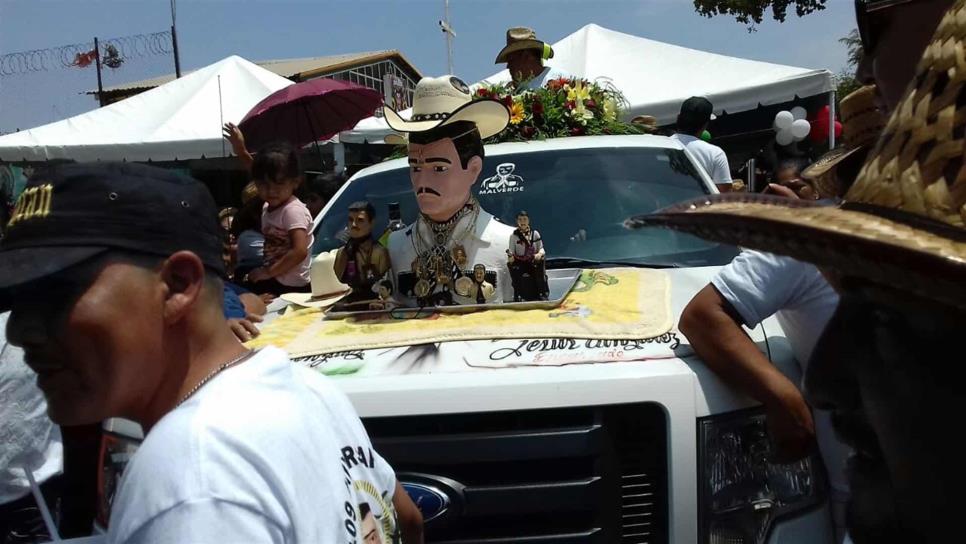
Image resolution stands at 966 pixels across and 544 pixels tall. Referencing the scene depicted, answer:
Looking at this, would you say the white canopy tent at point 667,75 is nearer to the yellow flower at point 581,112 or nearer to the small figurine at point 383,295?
the yellow flower at point 581,112

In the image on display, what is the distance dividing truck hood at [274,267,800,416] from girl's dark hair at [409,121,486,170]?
3.45ft

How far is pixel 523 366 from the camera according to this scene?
7.35 ft

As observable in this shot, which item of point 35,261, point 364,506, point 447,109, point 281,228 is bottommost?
point 364,506

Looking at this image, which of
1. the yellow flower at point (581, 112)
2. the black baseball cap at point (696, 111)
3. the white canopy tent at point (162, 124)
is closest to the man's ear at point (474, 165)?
the yellow flower at point (581, 112)

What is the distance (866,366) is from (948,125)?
0.26m

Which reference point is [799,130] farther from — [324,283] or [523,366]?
[523,366]

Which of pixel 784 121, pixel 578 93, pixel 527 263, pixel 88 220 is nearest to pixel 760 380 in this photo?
pixel 527 263

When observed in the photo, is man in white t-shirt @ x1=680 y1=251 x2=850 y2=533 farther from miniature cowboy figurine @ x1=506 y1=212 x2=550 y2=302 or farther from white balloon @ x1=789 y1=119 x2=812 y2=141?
white balloon @ x1=789 y1=119 x2=812 y2=141

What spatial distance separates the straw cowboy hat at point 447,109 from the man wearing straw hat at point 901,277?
244cm

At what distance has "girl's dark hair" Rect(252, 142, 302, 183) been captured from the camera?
13.4ft

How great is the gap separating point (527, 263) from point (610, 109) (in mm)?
1845

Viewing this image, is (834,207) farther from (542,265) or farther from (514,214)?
(514,214)

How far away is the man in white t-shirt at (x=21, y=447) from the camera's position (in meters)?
2.73

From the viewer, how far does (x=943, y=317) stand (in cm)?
69
